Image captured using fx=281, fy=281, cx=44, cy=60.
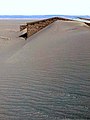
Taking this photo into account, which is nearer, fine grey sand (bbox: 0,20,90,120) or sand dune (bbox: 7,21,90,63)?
fine grey sand (bbox: 0,20,90,120)

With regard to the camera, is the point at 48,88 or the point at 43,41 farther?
the point at 43,41

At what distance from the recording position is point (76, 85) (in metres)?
5.30

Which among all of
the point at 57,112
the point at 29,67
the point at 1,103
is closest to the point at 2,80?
the point at 29,67

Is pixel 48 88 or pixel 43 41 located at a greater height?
pixel 48 88

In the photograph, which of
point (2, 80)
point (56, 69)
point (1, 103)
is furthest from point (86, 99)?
point (2, 80)

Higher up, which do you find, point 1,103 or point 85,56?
point 85,56

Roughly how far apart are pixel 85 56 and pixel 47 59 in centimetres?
135

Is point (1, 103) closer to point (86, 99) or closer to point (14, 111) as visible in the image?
point (14, 111)

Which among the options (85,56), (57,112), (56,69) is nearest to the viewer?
(57,112)

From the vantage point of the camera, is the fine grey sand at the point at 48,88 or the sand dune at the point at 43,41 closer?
the fine grey sand at the point at 48,88

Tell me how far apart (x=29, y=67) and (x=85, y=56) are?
1.57 metres

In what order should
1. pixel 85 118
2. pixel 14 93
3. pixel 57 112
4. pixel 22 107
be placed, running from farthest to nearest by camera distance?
pixel 14 93 → pixel 22 107 → pixel 57 112 → pixel 85 118

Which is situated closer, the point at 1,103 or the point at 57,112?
the point at 57,112

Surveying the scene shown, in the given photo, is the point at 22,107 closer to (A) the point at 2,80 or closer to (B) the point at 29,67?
(A) the point at 2,80
